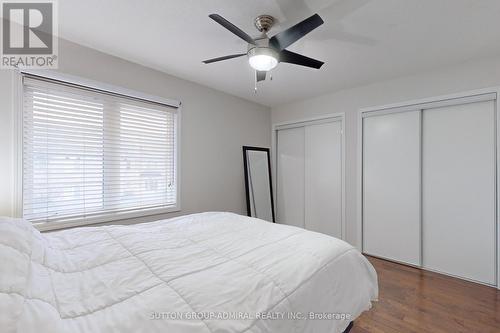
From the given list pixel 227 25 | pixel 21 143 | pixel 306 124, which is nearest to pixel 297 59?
pixel 227 25

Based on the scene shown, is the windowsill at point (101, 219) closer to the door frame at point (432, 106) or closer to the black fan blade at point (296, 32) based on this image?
the black fan blade at point (296, 32)

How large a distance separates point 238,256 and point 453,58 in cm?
287

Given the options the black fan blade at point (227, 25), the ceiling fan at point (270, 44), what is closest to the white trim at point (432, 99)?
the ceiling fan at point (270, 44)

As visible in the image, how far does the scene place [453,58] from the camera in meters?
2.37

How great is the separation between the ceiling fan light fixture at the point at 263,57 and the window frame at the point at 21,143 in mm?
1447

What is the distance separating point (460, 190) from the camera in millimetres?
2547

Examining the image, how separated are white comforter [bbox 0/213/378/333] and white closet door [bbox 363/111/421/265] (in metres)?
1.76

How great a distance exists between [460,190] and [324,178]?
1555mm

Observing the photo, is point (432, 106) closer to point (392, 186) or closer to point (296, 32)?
point (392, 186)

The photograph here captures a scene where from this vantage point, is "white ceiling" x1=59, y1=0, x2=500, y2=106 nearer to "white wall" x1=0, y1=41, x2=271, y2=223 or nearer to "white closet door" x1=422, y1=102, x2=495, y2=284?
"white wall" x1=0, y1=41, x2=271, y2=223

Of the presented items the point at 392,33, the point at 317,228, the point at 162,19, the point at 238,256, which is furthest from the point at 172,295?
the point at 317,228

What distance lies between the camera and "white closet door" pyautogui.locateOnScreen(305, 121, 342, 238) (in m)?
3.45

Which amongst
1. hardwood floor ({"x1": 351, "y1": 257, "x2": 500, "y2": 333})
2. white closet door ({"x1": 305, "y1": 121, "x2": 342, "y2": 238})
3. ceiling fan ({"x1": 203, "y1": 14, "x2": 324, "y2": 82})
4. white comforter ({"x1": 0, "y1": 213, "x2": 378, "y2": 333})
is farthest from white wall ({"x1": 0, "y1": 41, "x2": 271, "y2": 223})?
hardwood floor ({"x1": 351, "y1": 257, "x2": 500, "y2": 333})

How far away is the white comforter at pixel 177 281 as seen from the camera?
736 millimetres
